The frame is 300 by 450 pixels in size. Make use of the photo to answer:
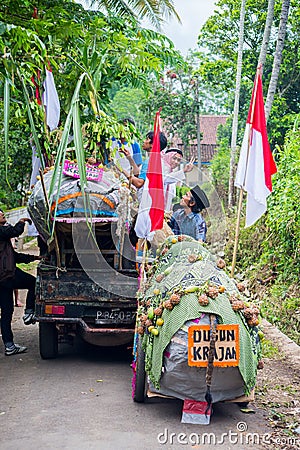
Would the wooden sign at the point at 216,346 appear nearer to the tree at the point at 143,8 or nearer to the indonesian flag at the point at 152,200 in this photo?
the indonesian flag at the point at 152,200

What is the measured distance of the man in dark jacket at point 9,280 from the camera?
7820mm

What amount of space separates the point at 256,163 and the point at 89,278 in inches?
90.2

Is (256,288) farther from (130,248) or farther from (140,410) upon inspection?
(140,410)

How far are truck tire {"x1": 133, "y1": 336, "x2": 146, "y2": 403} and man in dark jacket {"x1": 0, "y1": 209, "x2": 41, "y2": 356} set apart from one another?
221cm

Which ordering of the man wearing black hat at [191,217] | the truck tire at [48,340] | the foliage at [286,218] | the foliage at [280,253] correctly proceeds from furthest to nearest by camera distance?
the foliage at [286,218] → the foliage at [280,253] → the truck tire at [48,340] → the man wearing black hat at [191,217]

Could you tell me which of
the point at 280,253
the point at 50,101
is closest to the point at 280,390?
the point at 50,101

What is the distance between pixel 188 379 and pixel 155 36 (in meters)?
7.37

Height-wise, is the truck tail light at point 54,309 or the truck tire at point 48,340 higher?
the truck tail light at point 54,309

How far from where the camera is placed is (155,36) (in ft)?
36.4

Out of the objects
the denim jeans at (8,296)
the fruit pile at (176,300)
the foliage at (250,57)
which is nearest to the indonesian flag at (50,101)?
the denim jeans at (8,296)

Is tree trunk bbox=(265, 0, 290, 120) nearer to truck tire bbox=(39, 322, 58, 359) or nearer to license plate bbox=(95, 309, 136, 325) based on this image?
license plate bbox=(95, 309, 136, 325)

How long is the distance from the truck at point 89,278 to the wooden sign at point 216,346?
2148 mm

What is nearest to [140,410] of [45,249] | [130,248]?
[130,248]

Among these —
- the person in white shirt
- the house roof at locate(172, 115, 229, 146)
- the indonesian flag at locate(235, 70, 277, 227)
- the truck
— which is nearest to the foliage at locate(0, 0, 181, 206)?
the person in white shirt
